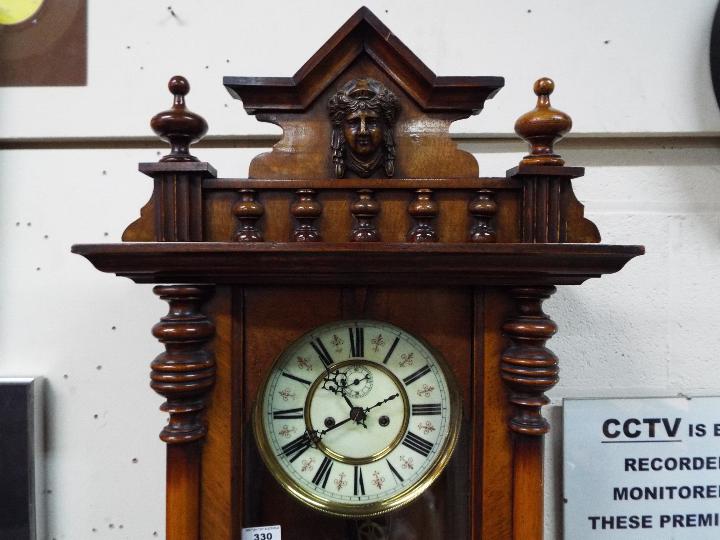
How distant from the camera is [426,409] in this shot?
54cm

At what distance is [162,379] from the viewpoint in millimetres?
489

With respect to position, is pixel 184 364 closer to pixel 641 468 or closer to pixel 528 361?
pixel 528 361

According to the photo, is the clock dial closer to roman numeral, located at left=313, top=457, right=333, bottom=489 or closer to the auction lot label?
roman numeral, located at left=313, top=457, right=333, bottom=489

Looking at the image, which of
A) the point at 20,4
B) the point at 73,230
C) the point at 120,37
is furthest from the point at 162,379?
the point at 20,4

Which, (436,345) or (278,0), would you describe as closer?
(436,345)

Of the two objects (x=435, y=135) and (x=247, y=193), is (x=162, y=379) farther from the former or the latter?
(x=435, y=135)

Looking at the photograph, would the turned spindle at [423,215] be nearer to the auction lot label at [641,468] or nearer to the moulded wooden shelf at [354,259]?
the moulded wooden shelf at [354,259]

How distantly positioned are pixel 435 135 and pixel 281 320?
10.1 inches

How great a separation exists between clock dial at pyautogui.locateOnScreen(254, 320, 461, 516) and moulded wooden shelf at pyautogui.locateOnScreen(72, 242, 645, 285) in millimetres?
89

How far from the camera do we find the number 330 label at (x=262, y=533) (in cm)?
53

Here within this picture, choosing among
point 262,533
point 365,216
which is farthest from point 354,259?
point 262,533

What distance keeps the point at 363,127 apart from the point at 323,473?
36 cm

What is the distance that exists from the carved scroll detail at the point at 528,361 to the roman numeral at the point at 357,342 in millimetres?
146

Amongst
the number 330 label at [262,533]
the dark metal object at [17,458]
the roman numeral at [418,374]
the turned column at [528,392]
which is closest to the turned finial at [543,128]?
the turned column at [528,392]
